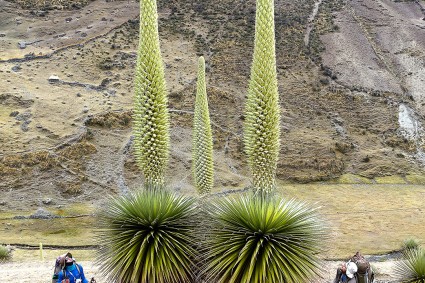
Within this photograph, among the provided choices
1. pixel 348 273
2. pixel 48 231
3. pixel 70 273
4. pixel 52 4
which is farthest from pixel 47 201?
pixel 52 4

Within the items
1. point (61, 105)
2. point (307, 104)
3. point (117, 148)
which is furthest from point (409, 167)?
point (61, 105)

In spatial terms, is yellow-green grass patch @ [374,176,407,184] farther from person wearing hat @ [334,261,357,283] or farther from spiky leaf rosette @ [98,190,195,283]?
spiky leaf rosette @ [98,190,195,283]

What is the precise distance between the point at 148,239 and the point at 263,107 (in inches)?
101

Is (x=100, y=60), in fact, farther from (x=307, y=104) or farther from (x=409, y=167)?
(x=409, y=167)

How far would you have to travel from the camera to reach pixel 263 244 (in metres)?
6.83

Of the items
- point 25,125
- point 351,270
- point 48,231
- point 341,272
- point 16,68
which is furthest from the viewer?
point 16,68

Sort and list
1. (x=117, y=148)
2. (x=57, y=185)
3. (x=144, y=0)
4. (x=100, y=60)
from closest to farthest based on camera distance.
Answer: (x=144, y=0)
(x=57, y=185)
(x=117, y=148)
(x=100, y=60)

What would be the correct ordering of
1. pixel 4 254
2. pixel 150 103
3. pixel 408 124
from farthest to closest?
pixel 408 124 → pixel 4 254 → pixel 150 103

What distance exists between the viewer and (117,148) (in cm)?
4791

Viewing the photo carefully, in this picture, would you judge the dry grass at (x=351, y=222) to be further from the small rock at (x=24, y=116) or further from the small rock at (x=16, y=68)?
the small rock at (x=16, y=68)

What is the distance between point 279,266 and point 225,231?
891mm

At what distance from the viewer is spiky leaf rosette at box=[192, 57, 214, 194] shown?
37.8ft

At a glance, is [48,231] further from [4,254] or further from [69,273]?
[69,273]

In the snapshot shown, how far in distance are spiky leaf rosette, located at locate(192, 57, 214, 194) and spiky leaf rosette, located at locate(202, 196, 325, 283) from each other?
451cm
